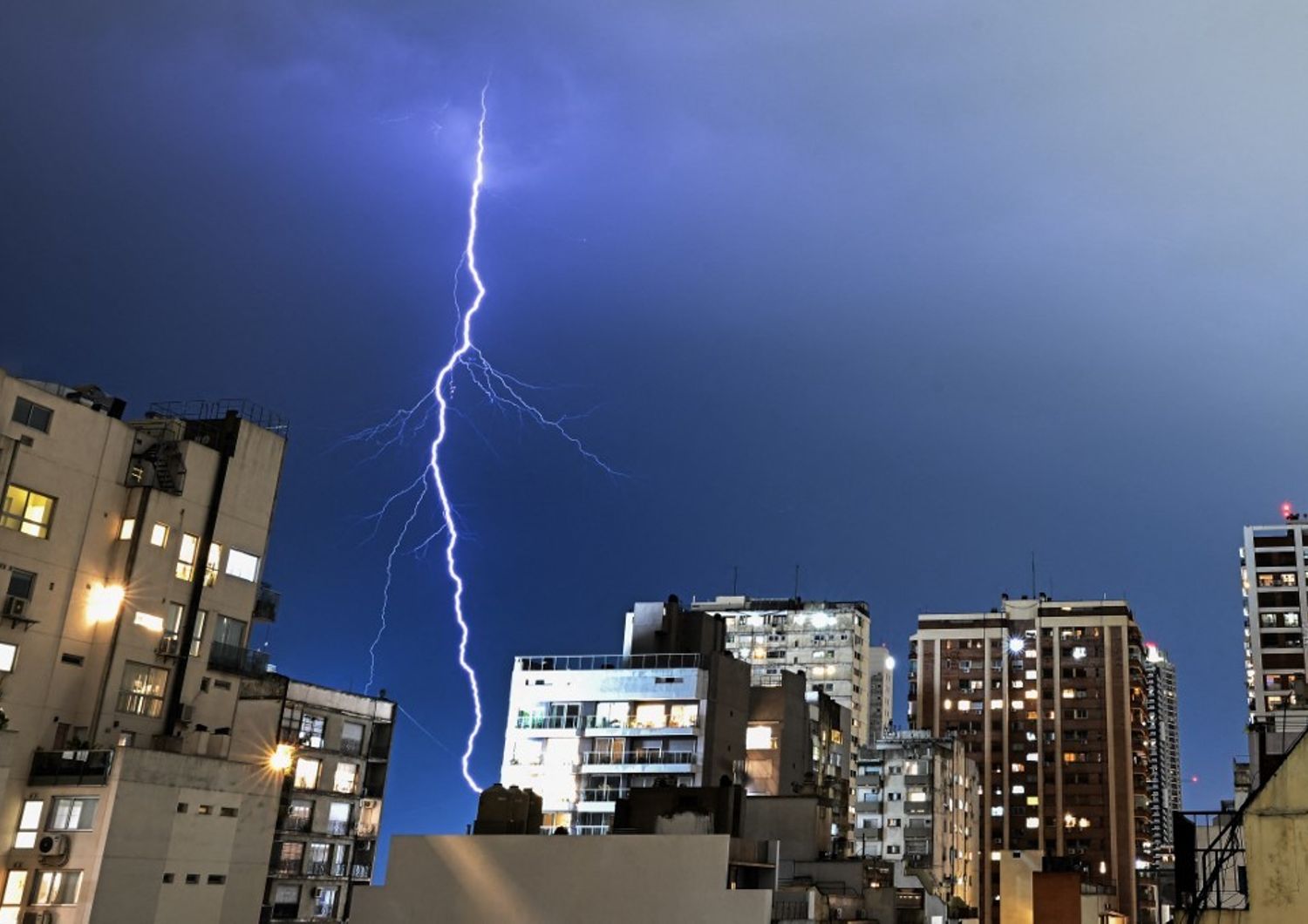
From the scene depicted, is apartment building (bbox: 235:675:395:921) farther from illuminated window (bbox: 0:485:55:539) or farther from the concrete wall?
illuminated window (bbox: 0:485:55:539)

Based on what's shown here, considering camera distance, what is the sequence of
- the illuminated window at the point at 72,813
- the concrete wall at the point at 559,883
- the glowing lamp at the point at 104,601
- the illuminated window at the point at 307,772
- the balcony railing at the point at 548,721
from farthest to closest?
the balcony railing at the point at 548,721
the illuminated window at the point at 307,772
the glowing lamp at the point at 104,601
the concrete wall at the point at 559,883
the illuminated window at the point at 72,813

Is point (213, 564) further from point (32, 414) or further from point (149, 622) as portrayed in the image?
point (32, 414)

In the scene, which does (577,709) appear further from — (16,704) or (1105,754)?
(1105,754)

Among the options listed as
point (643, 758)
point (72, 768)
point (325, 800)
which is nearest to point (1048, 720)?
point (643, 758)

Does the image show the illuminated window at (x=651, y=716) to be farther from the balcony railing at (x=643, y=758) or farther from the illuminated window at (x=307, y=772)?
the illuminated window at (x=307, y=772)

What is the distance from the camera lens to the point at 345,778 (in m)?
58.0

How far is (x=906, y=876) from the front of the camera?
7756 cm

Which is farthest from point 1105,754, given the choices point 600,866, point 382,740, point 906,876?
point 600,866

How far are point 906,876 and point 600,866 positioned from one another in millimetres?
46494

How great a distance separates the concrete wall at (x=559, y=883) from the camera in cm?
3541

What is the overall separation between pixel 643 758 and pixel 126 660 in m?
42.7

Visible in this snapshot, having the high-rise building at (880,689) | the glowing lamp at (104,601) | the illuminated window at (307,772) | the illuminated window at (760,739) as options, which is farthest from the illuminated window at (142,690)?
the high-rise building at (880,689)

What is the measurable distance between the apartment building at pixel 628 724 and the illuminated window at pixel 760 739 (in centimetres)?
210

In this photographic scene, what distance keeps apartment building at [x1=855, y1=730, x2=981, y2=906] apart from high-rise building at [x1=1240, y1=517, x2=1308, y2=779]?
27295 millimetres
